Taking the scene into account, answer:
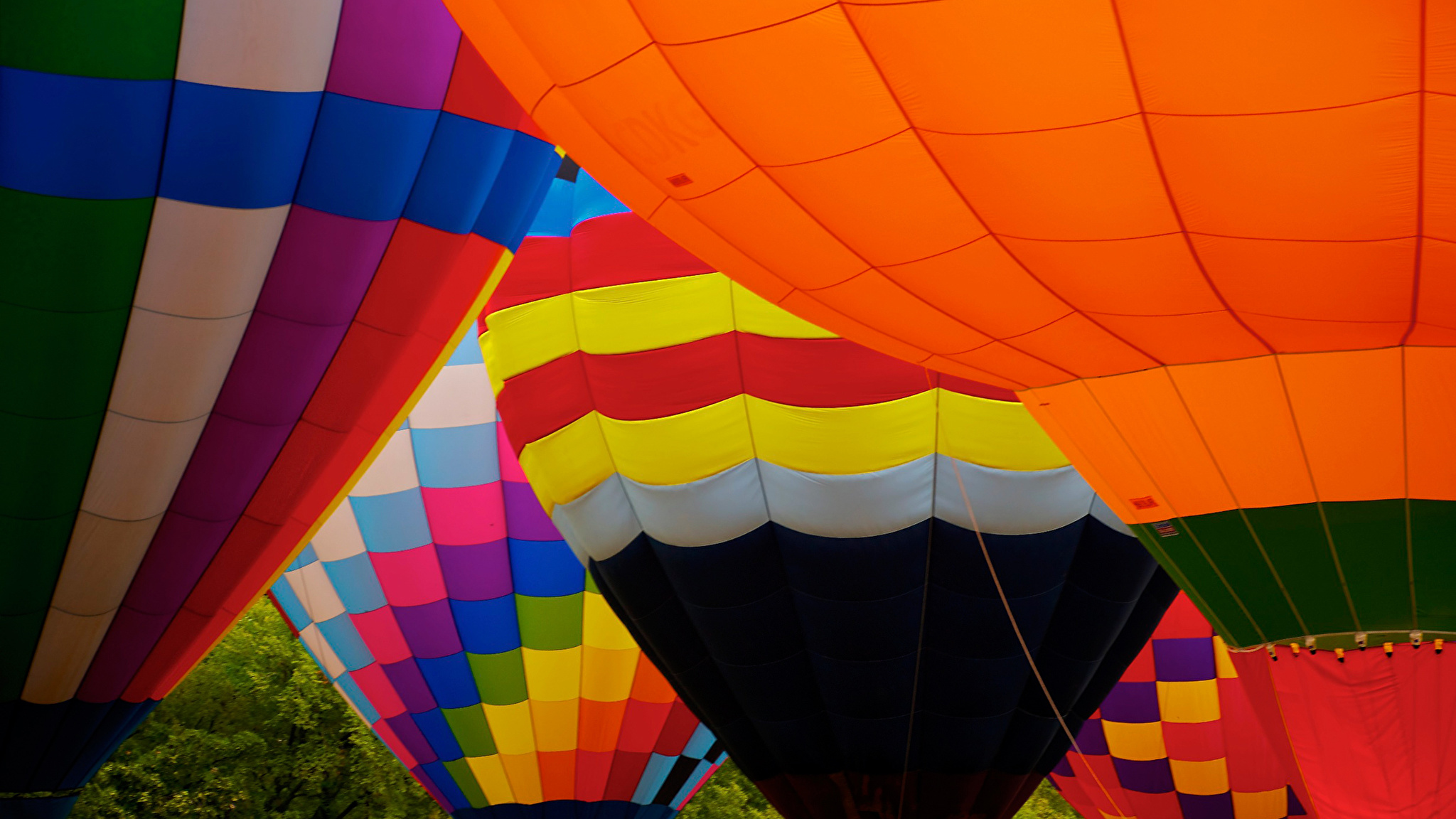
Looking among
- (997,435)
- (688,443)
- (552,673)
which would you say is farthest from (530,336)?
(552,673)

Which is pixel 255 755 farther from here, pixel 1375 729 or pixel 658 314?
pixel 1375 729

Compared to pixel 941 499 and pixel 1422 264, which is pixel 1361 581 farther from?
pixel 941 499

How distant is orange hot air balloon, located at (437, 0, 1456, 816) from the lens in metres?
1.91

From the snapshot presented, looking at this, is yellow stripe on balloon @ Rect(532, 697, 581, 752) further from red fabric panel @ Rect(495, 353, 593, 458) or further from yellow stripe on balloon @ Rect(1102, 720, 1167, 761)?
yellow stripe on balloon @ Rect(1102, 720, 1167, 761)

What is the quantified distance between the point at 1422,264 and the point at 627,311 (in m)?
3.29

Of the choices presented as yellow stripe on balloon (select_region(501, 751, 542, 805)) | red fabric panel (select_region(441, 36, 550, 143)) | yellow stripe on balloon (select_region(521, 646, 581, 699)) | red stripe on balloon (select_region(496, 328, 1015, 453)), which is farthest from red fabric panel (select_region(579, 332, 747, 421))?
yellow stripe on balloon (select_region(501, 751, 542, 805))

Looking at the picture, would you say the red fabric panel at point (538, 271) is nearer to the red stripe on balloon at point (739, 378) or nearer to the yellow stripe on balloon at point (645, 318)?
the yellow stripe on balloon at point (645, 318)

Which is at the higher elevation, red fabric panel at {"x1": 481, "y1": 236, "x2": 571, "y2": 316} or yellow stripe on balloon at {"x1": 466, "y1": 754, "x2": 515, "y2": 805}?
red fabric panel at {"x1": 481, "y1": 236, "x2": 571, "y2": 316}

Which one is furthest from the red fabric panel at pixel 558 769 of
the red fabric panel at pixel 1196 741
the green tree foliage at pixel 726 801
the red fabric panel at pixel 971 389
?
the green tree foliage at pixel 726 801

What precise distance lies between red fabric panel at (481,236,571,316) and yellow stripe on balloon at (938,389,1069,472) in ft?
5.34

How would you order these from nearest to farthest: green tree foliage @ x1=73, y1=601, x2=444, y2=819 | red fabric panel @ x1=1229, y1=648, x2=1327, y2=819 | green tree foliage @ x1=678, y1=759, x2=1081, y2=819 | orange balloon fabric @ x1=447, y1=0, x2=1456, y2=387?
orange balloon fabric @ x1=447, y1=0, x2=1456, y2=387
red fabric panel @ x1=1229, y1=648, x2=1327, y2=819
green tree foliage @ x1=73, y1=601, x2=444, y2=819
green tree foliage @ x1=678, y1=759, x2=1081, y2=819

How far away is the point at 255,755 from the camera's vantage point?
1182 cm

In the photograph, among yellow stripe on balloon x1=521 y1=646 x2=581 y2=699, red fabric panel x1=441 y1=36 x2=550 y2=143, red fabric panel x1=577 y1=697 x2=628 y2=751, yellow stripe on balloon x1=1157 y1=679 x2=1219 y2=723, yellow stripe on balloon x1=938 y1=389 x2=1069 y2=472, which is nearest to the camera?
red fabric panel x1=441 y1=36 x2=550 y2=143

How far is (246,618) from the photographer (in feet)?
44.4
